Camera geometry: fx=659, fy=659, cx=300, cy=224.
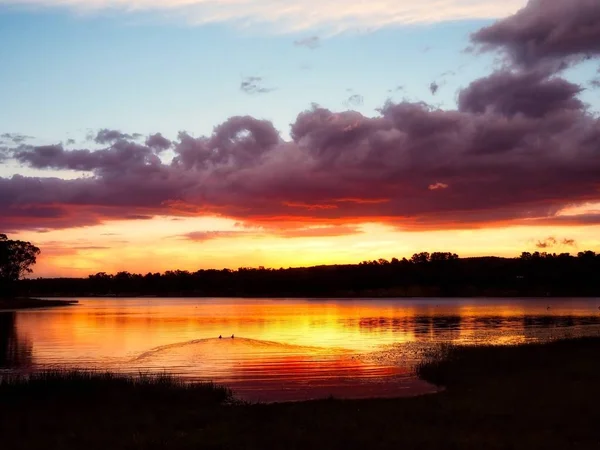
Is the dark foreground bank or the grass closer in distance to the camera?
the dark foreground bank

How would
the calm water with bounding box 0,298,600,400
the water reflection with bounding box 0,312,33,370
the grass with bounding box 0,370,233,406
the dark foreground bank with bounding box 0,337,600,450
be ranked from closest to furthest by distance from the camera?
1. the dark foreground bank with bounding box 0,337,600,450
2. the grass with bounding box 0,370,233,406
3. the calm water with bounding box 0,298,600,400
4. the water reflection with bounding box 0,312,33,370

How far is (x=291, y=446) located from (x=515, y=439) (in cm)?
725

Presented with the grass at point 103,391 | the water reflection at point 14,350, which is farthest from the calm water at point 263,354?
the grass at point 103,391

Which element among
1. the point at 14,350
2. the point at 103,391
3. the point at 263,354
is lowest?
the point at 263,354

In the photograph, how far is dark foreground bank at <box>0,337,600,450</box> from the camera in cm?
2144

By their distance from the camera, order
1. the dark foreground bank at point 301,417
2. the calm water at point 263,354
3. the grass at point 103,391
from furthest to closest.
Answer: the calm water at point 263,354, the grass at point 103,391, the dark foreground bank at point 301,417

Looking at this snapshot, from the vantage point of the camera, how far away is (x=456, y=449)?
20188mm

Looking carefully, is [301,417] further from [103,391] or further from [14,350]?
[14,350]

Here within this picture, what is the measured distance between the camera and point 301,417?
2544cm

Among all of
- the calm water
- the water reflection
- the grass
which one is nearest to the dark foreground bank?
the grass

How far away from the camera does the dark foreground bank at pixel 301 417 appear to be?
21438 millimetres

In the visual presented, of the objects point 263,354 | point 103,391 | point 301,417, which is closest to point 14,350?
point 263,354

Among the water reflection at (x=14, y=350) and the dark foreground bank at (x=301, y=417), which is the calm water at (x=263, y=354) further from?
the dark foreground bank at (x=301, y=417)

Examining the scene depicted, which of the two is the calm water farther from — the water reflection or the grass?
the grass
